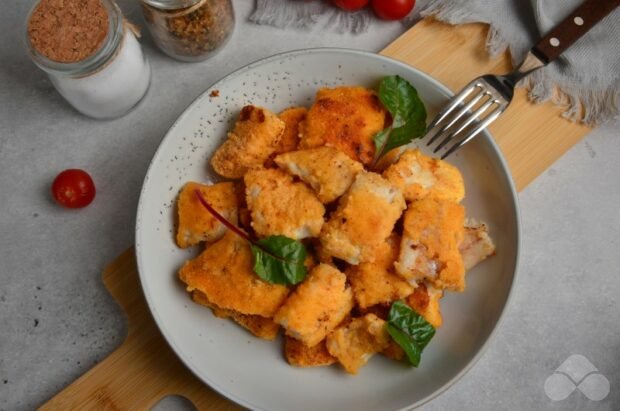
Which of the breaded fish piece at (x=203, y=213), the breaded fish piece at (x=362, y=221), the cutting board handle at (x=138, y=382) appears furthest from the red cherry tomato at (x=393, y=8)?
the cutting board handle at (x=138, y=382)

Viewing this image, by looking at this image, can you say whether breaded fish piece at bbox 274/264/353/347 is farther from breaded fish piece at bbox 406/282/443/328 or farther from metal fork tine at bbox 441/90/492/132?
metal fork tine at bbox 441/90/492/132

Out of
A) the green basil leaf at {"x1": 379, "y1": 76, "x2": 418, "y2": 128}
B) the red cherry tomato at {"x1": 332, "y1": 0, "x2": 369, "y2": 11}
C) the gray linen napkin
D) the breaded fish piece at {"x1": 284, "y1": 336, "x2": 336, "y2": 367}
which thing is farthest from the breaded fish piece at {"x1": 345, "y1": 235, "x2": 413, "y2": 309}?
the red cherry tomato at {"x1": 332, "y1": 0, "x2": 369, "y2": 11}

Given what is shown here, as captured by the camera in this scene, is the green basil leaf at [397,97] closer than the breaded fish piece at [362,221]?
No

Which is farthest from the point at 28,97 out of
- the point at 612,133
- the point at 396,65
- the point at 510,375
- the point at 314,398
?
the point at 612,133

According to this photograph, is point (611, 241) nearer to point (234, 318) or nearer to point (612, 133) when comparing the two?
point (612, 133)

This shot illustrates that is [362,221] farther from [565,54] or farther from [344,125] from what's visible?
[565,54]

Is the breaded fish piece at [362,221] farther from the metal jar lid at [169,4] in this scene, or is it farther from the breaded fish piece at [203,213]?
the metal jar lid at [169,4]
